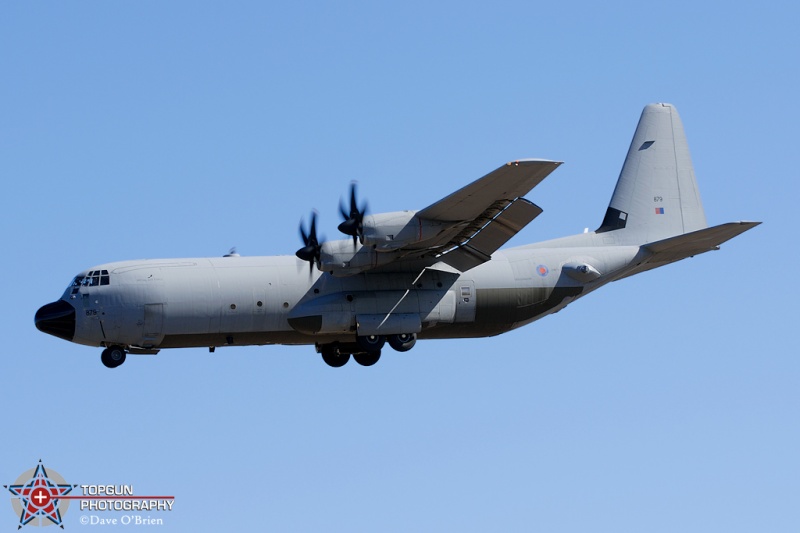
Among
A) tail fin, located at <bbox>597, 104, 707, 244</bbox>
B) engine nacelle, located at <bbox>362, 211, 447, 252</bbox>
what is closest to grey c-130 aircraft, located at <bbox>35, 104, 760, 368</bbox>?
engine nacelle, located at <bbox>362, 211, 447, 252</bbox>

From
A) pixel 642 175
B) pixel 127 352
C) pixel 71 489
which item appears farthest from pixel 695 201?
pixel 71 489

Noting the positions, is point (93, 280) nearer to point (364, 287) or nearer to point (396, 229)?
point (364, 287)

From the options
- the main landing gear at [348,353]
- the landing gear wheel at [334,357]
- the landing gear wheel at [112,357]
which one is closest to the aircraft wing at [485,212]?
the main landing gear at [348,353]

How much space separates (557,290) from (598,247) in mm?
2074

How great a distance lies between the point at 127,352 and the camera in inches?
1432

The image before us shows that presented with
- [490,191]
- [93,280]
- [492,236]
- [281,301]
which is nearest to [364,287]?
[281,301]

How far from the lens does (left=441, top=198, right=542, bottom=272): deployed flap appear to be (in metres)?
34.9

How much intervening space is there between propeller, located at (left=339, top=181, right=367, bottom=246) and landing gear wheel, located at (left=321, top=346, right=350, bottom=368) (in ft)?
14.4

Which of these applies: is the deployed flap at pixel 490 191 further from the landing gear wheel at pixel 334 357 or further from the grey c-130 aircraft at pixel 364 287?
the landing gear wheel at pixel 334 357

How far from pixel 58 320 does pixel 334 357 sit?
7.22m

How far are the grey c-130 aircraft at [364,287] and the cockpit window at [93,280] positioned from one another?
2cm

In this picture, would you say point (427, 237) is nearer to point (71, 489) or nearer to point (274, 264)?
point (274, 264)

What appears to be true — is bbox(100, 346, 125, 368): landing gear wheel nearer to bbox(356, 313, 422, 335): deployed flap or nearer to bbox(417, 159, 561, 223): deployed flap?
bbox(356, 313, 422, 335): deployed flap

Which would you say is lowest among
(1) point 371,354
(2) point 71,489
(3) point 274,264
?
(2) point 71,489
